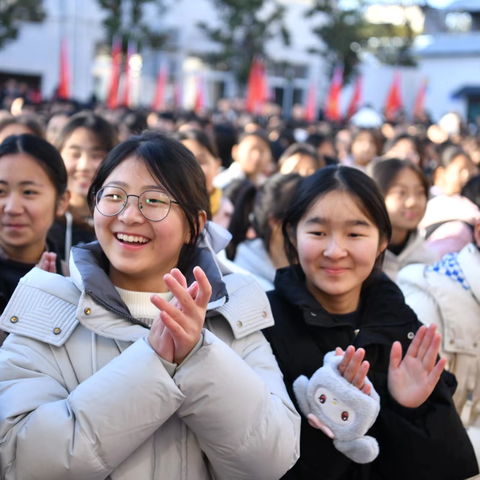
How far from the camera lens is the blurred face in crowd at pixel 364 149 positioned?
724cm

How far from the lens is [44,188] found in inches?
101

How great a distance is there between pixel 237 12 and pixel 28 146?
914 inches

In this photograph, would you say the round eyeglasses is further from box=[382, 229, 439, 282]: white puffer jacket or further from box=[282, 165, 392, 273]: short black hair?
box=[382, 229, 439, 282]: white puffer jacket

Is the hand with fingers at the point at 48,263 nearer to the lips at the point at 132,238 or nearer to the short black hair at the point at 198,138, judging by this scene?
the lips at the point at 132,238

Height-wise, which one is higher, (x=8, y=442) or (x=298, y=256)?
(x=298, y=256)

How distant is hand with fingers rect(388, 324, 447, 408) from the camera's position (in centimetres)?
198

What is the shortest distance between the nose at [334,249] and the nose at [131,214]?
0.67 m

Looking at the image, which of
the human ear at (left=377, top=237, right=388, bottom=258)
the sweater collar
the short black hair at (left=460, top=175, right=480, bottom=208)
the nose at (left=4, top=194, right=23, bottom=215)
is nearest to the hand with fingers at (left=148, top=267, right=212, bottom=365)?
the sweater collar

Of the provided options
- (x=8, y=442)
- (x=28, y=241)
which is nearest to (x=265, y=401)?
(x=8, y=442)

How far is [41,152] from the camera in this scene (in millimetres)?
2594

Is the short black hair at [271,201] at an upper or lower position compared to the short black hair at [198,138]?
lower

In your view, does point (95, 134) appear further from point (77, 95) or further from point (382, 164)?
point (77, 95)

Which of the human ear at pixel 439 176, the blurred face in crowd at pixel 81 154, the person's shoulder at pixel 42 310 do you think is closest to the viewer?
the person's shoulder at pixel 42 310

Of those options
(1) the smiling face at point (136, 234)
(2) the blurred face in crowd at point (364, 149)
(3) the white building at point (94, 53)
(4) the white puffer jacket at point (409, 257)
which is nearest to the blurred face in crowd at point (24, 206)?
(1) the smiling face at point (136, 234)
